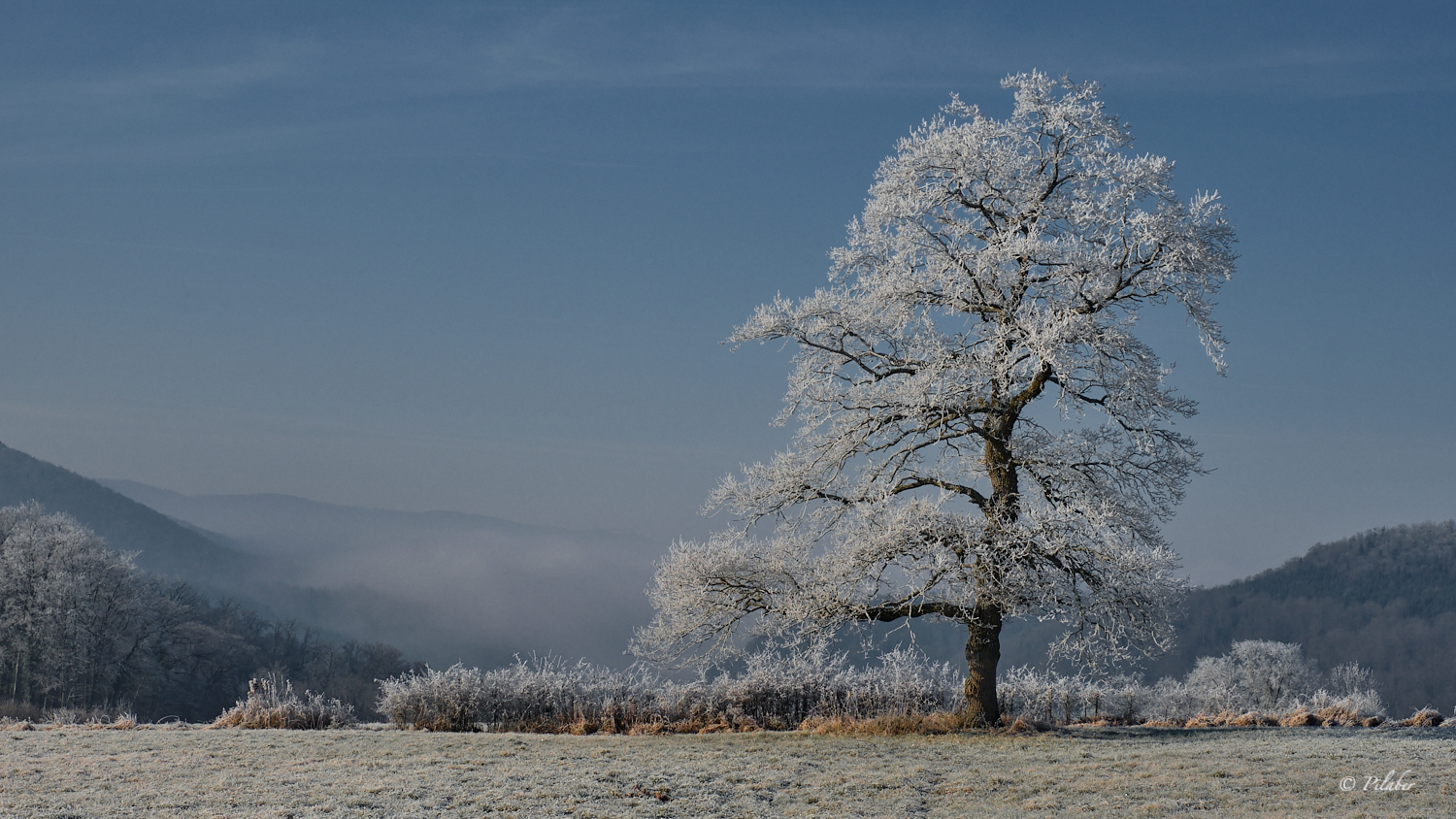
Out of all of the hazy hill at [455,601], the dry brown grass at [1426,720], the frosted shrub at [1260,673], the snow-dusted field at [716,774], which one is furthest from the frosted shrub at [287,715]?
the hazy hill at [455,601]

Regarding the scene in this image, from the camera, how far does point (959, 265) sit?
1484cm

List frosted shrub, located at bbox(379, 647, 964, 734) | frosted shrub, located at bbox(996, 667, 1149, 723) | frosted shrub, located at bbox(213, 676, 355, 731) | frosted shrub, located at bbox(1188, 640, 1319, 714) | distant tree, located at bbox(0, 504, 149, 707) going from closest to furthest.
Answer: frosted shrub, located at bbox(379, 647, 964, 734)
frosted shrub, located at bbox(213, 676, 355, 731)
frosted shrub, located at bbox(996, 667, 1149, 723)
distant tree, located at bbox(0, 504, 149, 707)
frosted shrub, located at bbox(1188, 640, 1319, 714)

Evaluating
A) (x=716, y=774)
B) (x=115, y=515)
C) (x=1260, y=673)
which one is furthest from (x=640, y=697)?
(x=115, y=515)

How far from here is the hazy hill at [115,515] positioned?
431ft

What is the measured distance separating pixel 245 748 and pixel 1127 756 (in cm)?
1079

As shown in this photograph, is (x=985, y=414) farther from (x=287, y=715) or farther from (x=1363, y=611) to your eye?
(x=1363, y=611)

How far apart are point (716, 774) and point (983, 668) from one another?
19.6ft

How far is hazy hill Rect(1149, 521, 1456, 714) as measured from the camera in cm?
10121

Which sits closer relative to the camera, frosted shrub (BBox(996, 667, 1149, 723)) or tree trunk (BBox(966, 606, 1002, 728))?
tree trunk (BBox(966, 606, 1002, 728))

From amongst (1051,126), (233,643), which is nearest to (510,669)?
(1051,126)

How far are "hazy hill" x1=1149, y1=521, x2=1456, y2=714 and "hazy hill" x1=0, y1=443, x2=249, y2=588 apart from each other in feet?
412

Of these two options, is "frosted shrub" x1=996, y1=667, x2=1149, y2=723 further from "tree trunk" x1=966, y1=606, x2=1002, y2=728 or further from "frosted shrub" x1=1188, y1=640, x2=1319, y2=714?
"frosted shrub" x1=1188, y1=640, x2=1319, y2=714

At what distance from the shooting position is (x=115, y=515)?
137 metres

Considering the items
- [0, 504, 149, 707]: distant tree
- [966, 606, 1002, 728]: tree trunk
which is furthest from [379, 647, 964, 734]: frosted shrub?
[0, 504, 149, 707]: distant tree
